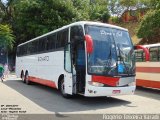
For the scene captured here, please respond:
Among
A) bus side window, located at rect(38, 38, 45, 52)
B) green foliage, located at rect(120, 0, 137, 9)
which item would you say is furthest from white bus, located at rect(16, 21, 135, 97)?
green foliage, located at rect(120, 0, 137, 9)

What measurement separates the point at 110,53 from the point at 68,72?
7.10 feet

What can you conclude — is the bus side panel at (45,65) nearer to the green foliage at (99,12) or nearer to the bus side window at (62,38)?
the bus side window at (62,38)

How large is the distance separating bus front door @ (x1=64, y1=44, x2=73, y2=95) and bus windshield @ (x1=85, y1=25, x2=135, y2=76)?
5.01 ft

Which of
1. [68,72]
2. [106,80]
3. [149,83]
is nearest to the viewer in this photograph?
[106,80]

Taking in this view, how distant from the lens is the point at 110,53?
40.2ft

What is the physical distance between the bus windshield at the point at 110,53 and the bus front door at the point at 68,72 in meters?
1.53

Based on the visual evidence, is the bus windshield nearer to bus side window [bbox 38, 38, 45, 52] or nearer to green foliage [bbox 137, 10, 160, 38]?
bus side window [bbox 38, 38, 45, 52]

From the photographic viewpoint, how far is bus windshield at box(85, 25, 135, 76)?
12.0 meters

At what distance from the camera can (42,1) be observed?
118 ft

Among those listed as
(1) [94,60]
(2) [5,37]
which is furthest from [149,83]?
(2) [5,37]

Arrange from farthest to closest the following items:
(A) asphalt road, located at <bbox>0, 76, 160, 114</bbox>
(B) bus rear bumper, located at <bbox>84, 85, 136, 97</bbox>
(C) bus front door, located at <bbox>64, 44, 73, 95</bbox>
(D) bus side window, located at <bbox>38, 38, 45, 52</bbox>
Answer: (D) bus side window, located at <bbox>38, 38, 45, 52</bbox>, (C) bus front door, located at <bbox>64, 44, 73, 95</bbox>, (B) bus rear bumper, located at <bbox>84, 85, 136, 97</bbox>, (A) asphalt road, located at <bbox>0, 76, 160, 114</bbox>

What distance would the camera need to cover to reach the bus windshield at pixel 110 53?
1197cm

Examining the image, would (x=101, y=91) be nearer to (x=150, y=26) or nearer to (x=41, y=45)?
(x=41, y=45)

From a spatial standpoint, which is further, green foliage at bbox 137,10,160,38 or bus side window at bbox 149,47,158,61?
green foliage at bbox 137,10,160,38
